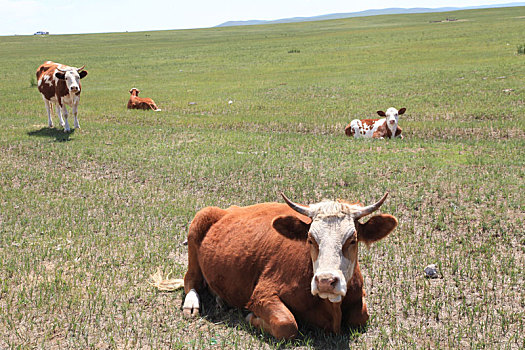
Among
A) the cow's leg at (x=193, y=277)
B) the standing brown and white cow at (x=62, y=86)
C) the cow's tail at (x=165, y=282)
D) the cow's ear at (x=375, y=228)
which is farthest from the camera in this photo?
the standing brown and white cow at (x=62, y=86)

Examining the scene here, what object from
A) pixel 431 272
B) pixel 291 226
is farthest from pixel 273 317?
pixel 431 272

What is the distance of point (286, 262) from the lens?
6434 mm

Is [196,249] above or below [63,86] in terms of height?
below

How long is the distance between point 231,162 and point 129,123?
10172mm

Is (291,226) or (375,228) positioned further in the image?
(291,226)

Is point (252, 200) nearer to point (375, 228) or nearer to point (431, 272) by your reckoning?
point (431, 272)

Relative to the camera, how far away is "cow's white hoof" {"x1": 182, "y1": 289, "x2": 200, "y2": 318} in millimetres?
7082

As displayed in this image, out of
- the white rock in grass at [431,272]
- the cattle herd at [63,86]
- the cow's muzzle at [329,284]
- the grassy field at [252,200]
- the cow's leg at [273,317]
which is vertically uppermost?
the cattle herd at [63,86]

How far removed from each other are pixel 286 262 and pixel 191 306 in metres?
1.66

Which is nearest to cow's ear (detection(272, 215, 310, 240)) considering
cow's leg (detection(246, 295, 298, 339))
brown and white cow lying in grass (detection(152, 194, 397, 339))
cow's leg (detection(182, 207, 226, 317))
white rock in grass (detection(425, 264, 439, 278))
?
brown and white cow lying in grass (detection(152, 194, 397, 339))

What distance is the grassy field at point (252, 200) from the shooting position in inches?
265

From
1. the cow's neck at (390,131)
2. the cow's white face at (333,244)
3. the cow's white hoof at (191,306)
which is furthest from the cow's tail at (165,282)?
the cow's neck at (390,131)

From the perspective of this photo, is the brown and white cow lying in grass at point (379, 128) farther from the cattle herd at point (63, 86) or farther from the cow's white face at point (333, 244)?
the cow's white face at point (333, 244)

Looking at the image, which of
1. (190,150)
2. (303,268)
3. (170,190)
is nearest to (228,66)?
(190,150)
